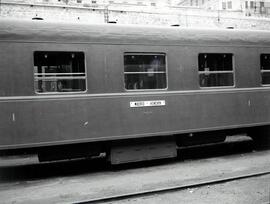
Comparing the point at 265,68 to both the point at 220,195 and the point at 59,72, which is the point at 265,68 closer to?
the point at 220,195

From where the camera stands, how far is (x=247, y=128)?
31.3 ft

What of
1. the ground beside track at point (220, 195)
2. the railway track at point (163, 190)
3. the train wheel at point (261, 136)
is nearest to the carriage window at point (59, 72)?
the railway track at point (163, 190)

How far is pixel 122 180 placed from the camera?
23.2 ft

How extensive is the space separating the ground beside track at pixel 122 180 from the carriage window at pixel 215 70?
6.39 ft

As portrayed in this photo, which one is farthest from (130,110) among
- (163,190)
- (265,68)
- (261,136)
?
(261,136)

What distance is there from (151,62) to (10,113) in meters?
3.27

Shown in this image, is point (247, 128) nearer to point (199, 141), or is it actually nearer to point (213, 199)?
point (199, 141)

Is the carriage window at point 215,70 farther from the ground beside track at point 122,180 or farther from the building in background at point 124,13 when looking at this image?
the building in background at point 124,13

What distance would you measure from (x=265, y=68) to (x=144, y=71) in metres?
3.61

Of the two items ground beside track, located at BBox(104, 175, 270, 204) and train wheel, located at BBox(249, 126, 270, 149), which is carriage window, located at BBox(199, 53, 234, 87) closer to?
train wheel, located at BBox(249, 126, 270, 149)

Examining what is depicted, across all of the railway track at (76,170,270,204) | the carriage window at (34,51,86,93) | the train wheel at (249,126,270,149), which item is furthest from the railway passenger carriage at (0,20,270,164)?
the railway track at (76,170,270,204)

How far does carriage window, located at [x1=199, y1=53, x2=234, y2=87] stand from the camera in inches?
335

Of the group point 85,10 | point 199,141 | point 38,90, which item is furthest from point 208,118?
point 85,10

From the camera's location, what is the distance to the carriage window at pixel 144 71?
7754mm
